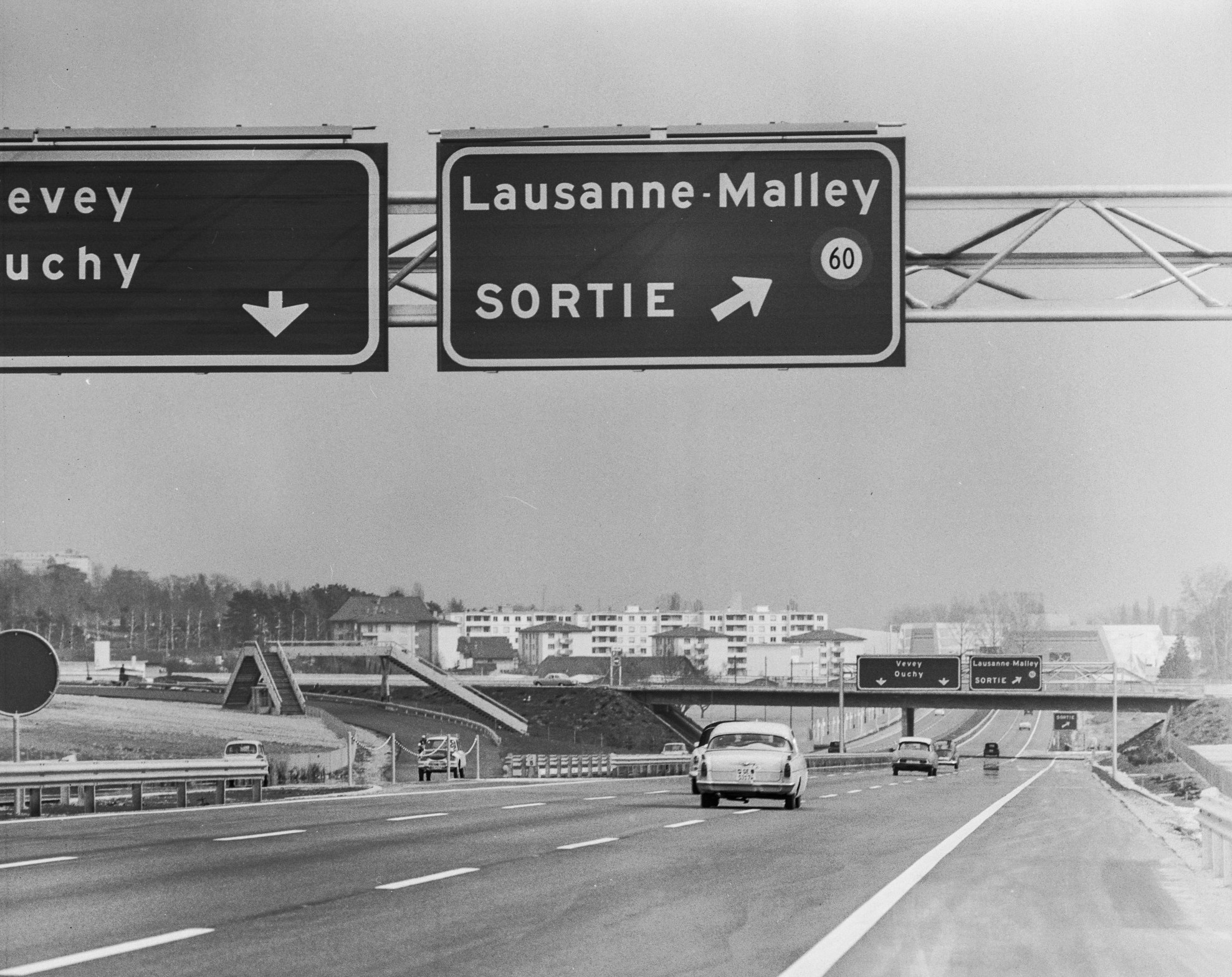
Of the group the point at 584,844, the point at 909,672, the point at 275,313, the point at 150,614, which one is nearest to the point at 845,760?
the point at 909,672

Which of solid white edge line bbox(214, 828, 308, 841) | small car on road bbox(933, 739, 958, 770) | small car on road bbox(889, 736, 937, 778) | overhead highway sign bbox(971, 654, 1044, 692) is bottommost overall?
small car on road bbox(933, 739, 958, 770)

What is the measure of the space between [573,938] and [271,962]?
7.26 feet

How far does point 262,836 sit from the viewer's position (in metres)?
19.4

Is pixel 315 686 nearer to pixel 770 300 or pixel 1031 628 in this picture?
pixel 1031 628

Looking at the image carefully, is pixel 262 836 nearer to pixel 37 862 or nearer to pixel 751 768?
pixel 37 862

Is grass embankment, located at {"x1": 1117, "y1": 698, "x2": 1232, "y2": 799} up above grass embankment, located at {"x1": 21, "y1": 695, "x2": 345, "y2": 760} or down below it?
below

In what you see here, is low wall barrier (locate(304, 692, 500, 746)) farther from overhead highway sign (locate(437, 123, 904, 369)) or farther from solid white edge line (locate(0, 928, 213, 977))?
solid white edge line (locate(0, 928, 213, 977))

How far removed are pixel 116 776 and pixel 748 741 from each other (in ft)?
36.9

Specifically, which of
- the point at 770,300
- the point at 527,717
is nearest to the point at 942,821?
the point at 770,300

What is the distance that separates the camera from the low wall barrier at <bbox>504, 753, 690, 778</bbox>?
181ft

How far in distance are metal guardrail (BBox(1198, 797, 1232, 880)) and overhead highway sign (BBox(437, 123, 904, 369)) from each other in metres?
5.29

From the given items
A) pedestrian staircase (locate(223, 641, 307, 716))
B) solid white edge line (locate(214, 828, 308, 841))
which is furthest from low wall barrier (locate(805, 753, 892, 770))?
solid white edge line (locate(214, 828, 308, 841))

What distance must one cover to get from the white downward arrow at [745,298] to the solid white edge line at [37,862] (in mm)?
8047

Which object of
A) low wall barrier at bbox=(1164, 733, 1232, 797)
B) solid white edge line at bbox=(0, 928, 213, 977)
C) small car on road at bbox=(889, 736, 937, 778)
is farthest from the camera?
small car on road at bbox=(889, 736, 937, 778)
